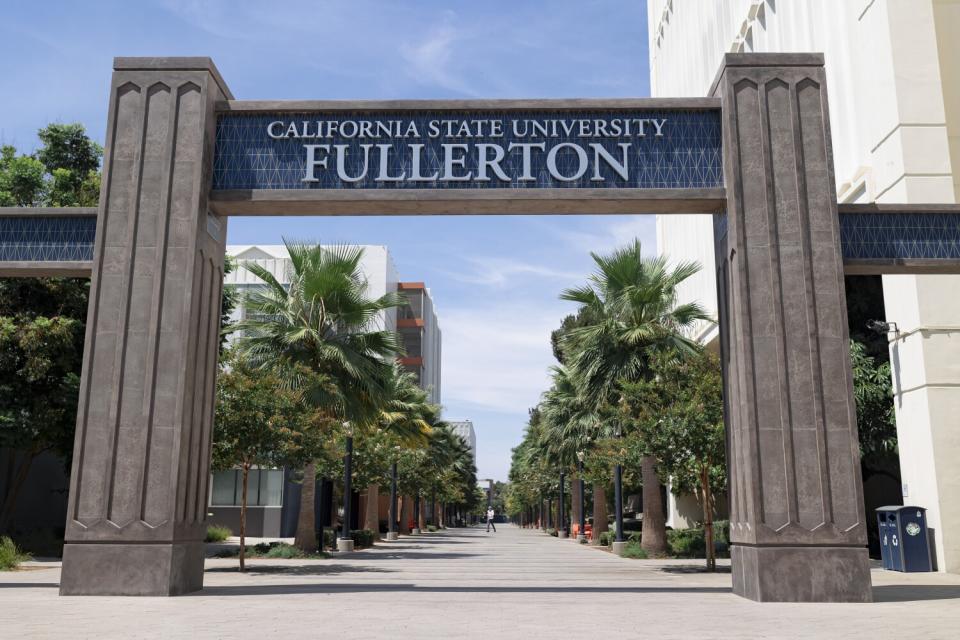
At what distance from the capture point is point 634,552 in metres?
27.9

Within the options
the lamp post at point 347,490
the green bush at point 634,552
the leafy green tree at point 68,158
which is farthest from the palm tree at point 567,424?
the leafy green tree at point 68,158

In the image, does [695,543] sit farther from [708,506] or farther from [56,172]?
[56,172]

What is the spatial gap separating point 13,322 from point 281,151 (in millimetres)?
13204

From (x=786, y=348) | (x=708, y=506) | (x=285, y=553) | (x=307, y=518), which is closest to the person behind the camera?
(x=786, y=348)

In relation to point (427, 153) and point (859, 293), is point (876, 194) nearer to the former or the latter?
point (859, 293)

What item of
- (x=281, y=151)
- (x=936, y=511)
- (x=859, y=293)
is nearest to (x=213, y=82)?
(x=281, y=151)

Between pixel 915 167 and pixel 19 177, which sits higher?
pixel 19 177

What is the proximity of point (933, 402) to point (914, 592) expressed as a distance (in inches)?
258

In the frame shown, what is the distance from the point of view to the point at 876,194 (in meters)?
21.1

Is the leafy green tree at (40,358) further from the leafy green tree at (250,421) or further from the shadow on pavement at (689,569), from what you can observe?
the shadow on pavement at (689,569)

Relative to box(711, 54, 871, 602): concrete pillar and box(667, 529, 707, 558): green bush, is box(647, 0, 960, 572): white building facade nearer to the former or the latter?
box(711, 54, 871, 602): concrete pillar

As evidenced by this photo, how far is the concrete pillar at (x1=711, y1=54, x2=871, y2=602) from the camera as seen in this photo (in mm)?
12320

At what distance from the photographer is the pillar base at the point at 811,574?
12.1 m

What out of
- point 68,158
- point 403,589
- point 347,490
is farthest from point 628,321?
point 68,158
